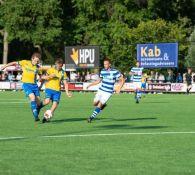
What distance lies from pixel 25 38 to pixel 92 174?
7026cm

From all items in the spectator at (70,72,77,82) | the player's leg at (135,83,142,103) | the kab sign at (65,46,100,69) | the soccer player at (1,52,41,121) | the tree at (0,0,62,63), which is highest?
the tree at (0,0,62,63)

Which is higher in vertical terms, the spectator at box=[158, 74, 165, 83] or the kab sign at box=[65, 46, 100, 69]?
the kab sign at box=[65, 46, 100, 69]

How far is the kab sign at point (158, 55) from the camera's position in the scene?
5422 centimetres

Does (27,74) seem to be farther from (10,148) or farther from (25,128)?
(10,148)

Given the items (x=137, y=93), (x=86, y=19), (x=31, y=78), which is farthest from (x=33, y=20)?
(x=31, y=78)

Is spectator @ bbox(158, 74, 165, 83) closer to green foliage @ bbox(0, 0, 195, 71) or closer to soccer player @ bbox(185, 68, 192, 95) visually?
soccer player @ bbox(185, 68, 192, 95)

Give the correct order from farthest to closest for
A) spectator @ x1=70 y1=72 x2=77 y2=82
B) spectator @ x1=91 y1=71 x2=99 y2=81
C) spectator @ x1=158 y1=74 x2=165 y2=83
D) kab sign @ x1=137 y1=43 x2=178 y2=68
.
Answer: spectator @ x1=70 y1=72 x2=77 y2=82 → spectator @ x1=91 y1=71 x2=99 y2=81 → spectator @ x1=158 y1=74 x2=165 y2=83 → kab sign @ x1=137 y1=43 x2=178 y2=68

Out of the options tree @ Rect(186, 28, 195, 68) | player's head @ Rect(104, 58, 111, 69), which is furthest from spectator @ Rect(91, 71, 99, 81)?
player's head @ Rect(104, 58, 111, 69)

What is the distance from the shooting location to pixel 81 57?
5788cm

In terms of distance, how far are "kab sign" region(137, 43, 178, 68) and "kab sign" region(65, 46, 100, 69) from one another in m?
3.77

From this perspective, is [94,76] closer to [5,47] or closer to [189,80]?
[189,80]

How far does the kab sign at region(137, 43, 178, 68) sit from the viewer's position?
54219 mm

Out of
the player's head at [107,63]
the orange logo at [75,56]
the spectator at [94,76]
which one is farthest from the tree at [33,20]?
the player's head at [107,63]

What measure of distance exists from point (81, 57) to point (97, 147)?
144ft
